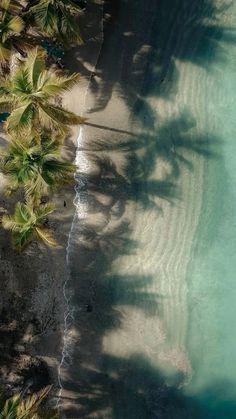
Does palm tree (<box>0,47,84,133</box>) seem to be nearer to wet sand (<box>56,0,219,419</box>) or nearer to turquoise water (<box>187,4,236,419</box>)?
wet sand (<box>56,0,219,419</box>)

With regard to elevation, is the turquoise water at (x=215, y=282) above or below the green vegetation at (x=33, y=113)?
below

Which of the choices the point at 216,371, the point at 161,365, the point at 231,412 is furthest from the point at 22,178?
the point at 231,412

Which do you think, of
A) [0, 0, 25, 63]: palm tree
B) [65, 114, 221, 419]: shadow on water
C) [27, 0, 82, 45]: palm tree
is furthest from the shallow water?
[0, 0, 25, 63]: palm tree

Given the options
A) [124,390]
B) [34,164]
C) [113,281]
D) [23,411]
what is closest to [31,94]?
[34,164]

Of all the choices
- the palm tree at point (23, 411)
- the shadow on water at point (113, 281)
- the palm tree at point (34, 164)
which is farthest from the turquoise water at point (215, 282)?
the palm tree at point (34, 164)

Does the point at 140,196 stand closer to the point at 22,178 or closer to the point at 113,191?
the point at 113,191

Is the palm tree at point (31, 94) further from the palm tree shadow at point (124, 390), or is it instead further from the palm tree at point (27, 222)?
the palm tree shadow at point (124, 390)

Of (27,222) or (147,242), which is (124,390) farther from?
(27,222)
